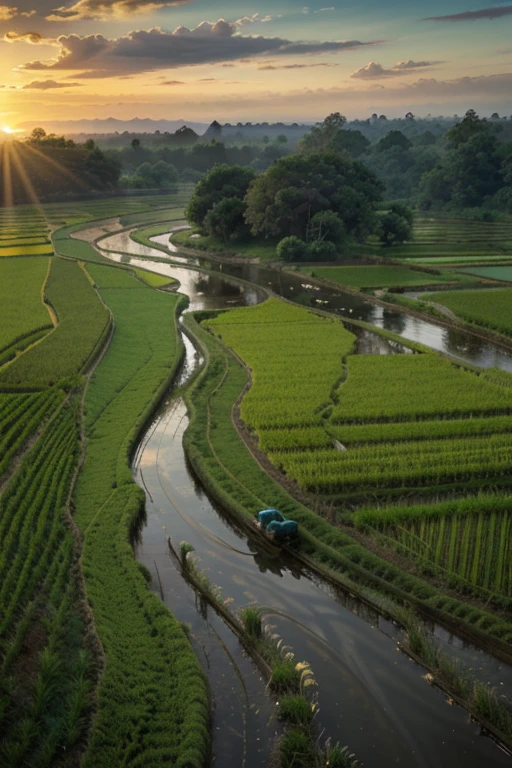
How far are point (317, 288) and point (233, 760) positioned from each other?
105ft

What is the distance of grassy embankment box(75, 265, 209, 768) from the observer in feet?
27.6

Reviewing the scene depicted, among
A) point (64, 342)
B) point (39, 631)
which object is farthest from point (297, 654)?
point (64, 342)

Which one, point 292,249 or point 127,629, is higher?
point 292,249

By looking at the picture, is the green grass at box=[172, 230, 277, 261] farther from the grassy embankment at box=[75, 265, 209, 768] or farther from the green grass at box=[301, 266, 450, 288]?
the grassy embankment at box=[75, 265, 209, 768]

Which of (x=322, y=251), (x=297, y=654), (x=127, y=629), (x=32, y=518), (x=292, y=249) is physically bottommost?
(x=297, y=654)

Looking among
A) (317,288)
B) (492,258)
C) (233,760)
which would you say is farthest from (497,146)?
(233,760)

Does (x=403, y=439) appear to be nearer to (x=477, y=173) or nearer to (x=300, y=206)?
(x=300, y=206)

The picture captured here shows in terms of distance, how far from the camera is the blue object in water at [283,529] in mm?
12594

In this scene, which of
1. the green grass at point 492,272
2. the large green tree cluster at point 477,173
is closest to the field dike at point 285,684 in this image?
the green grass at point 492,272

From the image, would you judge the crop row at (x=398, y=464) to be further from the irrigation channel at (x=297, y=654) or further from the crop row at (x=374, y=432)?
the irrigation channel at (x=297, y=654)

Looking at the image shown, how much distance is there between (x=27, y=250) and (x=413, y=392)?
37117mm

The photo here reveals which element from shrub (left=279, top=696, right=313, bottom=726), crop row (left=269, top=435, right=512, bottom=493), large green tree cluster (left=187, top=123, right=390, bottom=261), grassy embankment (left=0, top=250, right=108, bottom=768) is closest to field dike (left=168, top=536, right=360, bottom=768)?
shrub (left=279, top=696, right=313, bottom=726)

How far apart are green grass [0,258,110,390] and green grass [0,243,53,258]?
11834 mm

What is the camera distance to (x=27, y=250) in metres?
48.4
